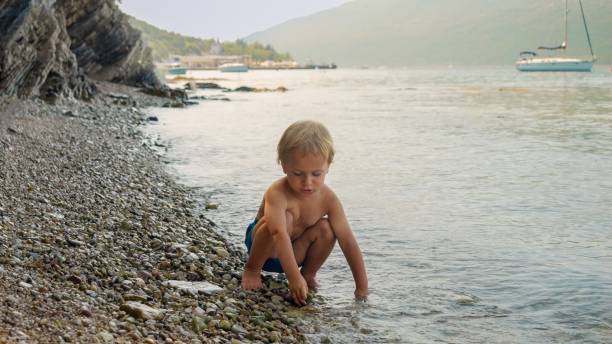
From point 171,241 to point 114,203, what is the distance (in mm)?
1441

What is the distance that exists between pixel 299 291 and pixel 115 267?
4.16 ft

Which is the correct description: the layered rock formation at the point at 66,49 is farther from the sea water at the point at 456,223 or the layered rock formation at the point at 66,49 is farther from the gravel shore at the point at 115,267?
the gravel shore at the point at 115,267

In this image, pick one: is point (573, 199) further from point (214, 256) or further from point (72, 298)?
point (72, 298)

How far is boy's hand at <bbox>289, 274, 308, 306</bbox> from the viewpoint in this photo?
454 cm

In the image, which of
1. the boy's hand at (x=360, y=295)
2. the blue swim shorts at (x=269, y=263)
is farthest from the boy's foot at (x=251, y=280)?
the boy's hand at (x=360, y=295)

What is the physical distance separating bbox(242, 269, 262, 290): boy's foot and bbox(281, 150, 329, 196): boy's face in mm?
780

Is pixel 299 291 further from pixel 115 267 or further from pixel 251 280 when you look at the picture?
pixel 115 267

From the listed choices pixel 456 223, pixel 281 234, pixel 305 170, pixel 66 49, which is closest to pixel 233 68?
pixel 66 49

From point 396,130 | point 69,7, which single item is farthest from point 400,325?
point 69,7

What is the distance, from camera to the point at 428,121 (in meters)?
23.7

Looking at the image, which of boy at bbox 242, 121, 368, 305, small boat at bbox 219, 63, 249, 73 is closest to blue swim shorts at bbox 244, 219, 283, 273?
boy at bbox 242, 121, 368, 305

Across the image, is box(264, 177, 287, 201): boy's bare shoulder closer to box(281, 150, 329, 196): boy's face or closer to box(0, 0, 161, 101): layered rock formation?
box(281, 150, 329, 196): boy's face

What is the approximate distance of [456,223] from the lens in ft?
25.6

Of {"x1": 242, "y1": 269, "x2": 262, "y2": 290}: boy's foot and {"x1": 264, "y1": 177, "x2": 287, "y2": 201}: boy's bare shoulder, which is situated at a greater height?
{"x1": 264, "y1": 177, "x2": 287, "y2": 201}: boy's bare shoulder
